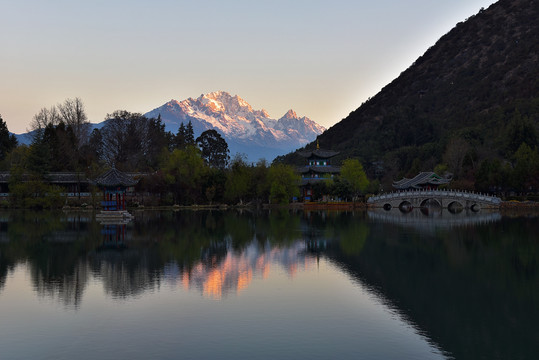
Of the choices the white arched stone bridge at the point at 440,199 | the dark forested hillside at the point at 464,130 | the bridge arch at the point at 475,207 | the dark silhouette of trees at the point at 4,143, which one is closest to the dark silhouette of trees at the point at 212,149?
the dark forested hillside at the point at 464,130

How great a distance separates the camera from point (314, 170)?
105 metres

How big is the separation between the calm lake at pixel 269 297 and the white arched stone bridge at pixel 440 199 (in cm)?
3994

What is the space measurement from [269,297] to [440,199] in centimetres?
7030

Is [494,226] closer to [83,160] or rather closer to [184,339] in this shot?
[184,339]

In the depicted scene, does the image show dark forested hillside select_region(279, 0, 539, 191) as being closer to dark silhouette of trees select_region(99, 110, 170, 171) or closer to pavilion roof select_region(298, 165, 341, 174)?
pavilion roof select_region(298, 165, 341, 174)

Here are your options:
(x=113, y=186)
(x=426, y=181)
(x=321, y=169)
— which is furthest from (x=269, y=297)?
(x=321, y=169)

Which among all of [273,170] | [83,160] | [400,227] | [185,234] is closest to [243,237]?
[185,234]

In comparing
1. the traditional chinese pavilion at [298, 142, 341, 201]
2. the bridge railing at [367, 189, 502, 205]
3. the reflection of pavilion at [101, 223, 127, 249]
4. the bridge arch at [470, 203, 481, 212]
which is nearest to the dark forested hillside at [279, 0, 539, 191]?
the bridge arch at [470, 203, 481, 212]

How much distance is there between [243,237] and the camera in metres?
45.7

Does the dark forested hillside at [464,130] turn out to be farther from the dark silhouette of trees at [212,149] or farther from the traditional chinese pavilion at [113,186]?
the traditional chinese pavilion at [113,186]

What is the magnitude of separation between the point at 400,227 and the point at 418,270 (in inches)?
983

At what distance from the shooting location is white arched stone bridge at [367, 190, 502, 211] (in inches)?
3253

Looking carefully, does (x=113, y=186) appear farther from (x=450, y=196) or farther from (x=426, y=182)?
(x=426, y=182)

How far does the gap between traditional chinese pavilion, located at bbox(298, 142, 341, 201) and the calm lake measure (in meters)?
56.9
